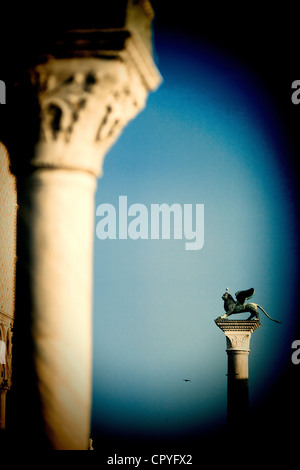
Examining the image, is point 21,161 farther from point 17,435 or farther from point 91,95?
point 17,435

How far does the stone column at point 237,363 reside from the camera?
11.2 metres

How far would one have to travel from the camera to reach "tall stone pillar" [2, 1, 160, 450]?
3.02 meters

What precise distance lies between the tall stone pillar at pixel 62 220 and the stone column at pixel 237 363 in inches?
327

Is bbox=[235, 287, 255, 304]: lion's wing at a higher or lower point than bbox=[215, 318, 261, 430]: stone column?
higher

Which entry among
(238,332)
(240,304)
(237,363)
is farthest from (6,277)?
(240,304)

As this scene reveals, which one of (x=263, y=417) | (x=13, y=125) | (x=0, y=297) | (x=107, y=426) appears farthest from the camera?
(x=107, y=426)

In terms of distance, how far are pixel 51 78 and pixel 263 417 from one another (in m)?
18.4

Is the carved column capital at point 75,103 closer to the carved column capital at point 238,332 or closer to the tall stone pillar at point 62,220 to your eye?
the tall stone pillar at point 62,220

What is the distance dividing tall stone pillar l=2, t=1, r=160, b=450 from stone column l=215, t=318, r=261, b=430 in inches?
327

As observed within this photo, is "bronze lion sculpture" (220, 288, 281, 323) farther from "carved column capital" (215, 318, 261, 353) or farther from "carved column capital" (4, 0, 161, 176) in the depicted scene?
"carved column capital" (4, 0, 161, 176)

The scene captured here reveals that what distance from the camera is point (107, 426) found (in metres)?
24.1

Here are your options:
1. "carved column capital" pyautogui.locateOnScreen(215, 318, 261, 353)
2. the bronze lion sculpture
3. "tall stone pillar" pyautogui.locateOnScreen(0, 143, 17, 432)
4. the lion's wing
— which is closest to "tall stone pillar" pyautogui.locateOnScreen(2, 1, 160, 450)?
"tall stone pillar" pyautogui.locateOnScreen(0, 143, 17, 432)

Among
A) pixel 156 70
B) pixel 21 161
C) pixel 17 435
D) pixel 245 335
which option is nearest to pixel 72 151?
pixel 21 161

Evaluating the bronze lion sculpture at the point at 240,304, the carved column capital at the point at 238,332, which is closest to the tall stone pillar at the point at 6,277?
the carved column capital at the point at 238,332
